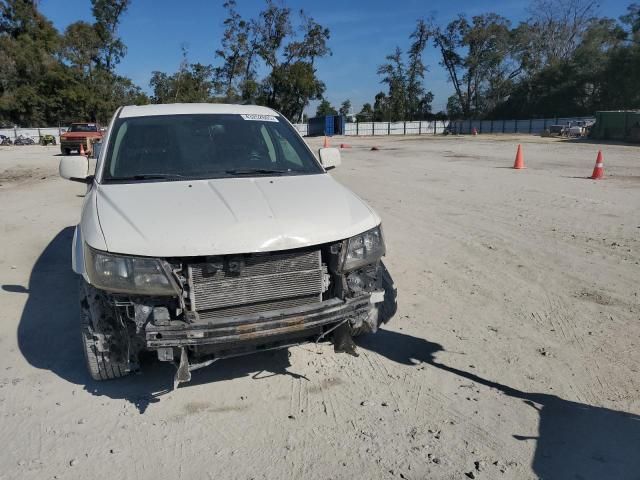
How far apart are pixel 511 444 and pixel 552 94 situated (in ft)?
213

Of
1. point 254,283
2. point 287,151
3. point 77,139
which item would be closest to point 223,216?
point 254,283

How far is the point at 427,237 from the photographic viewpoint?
285 inches

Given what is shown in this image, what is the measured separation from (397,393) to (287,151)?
223cm

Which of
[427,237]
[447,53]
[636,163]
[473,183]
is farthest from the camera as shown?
[447,53]

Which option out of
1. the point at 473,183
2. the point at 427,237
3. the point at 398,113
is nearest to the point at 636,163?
the point at 473,183

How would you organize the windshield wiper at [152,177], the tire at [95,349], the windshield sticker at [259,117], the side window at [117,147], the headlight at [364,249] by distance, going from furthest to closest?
the windshield sticker at [259,117]
the side window at [117,147]
the windshield wiper at [152,177]
the headlight at [364,249]
the tire at [95,349]

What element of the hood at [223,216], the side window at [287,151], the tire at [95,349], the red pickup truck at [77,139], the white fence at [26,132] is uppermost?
the side window at [287,151]

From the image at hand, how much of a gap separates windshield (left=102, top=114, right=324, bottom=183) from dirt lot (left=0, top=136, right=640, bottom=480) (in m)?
1.44

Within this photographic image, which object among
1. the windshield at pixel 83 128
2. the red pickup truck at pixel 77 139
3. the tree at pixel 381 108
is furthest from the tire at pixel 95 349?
the tree at pixel 381 108

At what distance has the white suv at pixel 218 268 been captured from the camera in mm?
2923

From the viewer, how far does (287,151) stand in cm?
454

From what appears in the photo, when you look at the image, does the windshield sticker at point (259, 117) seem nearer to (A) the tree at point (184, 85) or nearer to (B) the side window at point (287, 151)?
(B) the side window at point (287, 151)

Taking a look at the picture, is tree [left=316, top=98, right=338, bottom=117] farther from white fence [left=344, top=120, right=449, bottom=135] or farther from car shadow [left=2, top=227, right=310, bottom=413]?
car shadow [left=2, top=227, right=310, bottom=413]

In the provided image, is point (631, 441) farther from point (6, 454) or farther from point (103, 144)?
point (103, 144)
